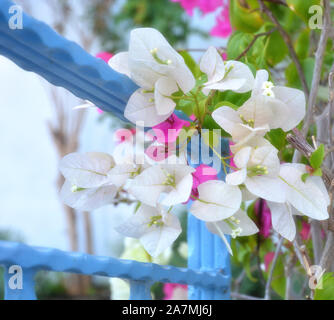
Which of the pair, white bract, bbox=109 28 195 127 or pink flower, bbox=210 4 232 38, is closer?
white bract, bbox=109 28 195 127

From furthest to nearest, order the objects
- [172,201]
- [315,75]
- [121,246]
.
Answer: [121,246] < [315,75] < [172,201]

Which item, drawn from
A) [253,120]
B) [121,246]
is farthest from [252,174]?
[121,246]

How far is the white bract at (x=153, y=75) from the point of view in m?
0.29

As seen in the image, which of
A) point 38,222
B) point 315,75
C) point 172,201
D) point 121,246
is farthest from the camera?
point 38,222

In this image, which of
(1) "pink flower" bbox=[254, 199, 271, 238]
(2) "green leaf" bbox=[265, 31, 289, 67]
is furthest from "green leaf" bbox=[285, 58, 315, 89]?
(1) "pink flower" bbox=[254, 199, 271, 238]

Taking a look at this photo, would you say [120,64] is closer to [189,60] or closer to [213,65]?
[213,65]

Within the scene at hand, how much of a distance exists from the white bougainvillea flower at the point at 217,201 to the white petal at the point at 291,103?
0.06 m

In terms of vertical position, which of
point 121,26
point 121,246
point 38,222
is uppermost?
point 121,26

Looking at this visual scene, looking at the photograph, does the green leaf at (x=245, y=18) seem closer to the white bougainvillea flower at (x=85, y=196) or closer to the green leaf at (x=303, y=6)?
the green leaf at (x=303, y=6)

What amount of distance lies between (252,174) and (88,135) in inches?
142

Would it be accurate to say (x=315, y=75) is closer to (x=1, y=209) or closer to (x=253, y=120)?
(x=253, y=120)

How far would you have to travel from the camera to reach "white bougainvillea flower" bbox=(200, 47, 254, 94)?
0.97ft

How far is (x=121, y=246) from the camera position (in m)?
3.40

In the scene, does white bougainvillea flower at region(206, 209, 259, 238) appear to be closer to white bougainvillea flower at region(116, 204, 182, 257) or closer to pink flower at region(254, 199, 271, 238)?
white bougainvillea flower at region(116, 204, 182, 257)
